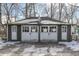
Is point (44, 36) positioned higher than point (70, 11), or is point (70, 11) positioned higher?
point (70, 11)

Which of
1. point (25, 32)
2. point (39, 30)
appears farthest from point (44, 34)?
point (25, 32)

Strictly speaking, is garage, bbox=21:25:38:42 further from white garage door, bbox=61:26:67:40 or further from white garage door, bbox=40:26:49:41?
white garage door, bbox=61:26:67:40

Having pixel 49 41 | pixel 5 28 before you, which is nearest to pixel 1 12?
pixel 5 28

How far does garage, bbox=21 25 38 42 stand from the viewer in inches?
135

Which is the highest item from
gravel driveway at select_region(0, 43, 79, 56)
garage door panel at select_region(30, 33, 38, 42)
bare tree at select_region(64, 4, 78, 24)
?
bare tree at select_region(64, 4, 78, 24)

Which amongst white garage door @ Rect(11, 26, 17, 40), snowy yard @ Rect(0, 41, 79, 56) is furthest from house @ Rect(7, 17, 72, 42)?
snowy yard @ Rect(0, 41, 79, 56)

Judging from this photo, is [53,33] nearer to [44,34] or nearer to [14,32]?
[44,34]

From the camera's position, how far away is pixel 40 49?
3.42 meters

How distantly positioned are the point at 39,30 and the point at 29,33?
0.73 feet

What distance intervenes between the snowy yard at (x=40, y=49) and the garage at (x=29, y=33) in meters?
0.13

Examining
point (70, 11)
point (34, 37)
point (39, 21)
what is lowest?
point (34, 37)

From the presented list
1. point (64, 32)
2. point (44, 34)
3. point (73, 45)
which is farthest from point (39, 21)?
point (73, 45)

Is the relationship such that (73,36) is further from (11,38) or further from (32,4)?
(11,38)

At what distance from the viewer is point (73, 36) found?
3.42 meters
